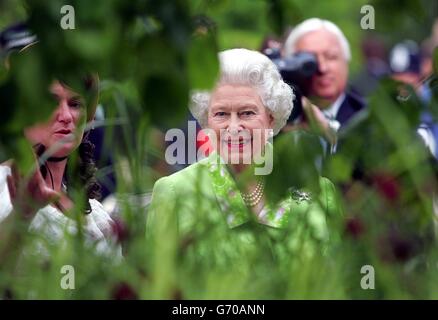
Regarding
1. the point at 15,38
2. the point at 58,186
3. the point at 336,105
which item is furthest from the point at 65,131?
the point at 336,105

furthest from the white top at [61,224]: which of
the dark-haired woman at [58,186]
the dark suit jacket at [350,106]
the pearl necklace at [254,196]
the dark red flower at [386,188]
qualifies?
the dark suit jacket at [350,106]

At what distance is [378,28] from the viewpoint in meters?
2.64

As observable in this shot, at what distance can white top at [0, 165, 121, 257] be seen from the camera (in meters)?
2.83

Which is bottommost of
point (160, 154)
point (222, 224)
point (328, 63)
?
point (222, 224)

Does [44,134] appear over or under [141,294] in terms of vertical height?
over

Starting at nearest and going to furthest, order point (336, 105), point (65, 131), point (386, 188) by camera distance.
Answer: point (386, 188)
point (65, 131)
point (336, 105)

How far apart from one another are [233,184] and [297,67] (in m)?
1.30

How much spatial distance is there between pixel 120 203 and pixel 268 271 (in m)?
0.44

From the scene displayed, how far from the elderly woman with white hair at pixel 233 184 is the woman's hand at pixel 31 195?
0.72 ft

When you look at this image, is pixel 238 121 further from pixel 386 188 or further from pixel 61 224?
pixel 61 224

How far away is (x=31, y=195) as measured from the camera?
2.88 metres

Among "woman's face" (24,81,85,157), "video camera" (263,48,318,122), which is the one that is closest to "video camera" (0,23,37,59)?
"woman's face" (24,81,85,157)
